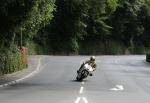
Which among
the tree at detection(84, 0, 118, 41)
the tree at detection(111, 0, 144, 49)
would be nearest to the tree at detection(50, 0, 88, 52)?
the tree at detection(84, 0, 118, 41)

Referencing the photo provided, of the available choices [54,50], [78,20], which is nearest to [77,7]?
[78,20]

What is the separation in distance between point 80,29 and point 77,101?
6131cm

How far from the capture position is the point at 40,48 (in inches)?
2913

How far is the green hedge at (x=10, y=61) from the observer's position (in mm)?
34344

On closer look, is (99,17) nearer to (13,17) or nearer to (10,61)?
(10,61)

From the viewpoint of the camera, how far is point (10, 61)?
119 feet

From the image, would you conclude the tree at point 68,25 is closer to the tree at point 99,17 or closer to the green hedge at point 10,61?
the tree at point 99,17

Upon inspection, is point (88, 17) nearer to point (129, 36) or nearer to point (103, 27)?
point (103, 27)

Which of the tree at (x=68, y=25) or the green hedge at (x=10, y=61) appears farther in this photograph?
the tree at (x=68, y=25)

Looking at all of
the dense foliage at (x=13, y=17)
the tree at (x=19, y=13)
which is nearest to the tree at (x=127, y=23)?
the dense foliage at (x=13, y=17)

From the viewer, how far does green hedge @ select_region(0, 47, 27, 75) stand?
34.3 m

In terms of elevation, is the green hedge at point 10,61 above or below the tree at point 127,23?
below

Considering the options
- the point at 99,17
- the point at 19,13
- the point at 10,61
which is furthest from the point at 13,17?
the point at 99,17

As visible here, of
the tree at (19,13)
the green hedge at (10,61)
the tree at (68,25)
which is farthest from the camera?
the tree at (68,25)
